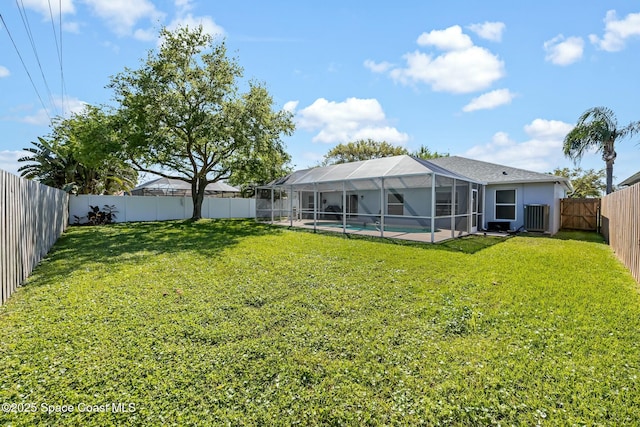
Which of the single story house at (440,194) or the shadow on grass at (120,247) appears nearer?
the shadow on grass at (120,247)

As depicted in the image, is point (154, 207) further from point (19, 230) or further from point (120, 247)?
point (19, 230)

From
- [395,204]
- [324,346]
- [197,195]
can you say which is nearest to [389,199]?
[395,204]

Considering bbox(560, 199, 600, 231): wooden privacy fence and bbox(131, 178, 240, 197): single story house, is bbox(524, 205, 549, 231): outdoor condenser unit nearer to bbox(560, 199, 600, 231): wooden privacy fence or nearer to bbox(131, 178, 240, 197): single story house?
bbox(560, 199, 600, 231): wooden privacy fence

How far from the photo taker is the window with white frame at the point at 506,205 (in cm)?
1351

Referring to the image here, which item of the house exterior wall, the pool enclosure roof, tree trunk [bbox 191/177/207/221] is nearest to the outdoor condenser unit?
the house exterior wall

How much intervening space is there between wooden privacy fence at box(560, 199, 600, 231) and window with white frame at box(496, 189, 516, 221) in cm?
325

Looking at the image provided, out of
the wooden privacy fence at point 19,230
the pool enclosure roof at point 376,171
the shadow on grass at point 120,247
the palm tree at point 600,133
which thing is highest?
the palm tree at point 600,133

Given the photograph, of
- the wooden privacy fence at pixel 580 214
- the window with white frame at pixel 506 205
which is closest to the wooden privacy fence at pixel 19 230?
the window with white frame at pixel 506 205

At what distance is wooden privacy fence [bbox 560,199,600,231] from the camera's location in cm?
1410

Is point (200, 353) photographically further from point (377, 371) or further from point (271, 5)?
point (271, 5)

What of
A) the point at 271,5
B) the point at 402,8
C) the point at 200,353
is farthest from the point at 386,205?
the point at 200,353

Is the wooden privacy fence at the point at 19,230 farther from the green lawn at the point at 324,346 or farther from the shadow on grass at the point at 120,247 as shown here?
the shadow on grass at the point at 120,247

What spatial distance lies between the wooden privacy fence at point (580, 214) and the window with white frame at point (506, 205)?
3.25m

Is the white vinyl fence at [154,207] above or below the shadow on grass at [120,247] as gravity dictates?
above
